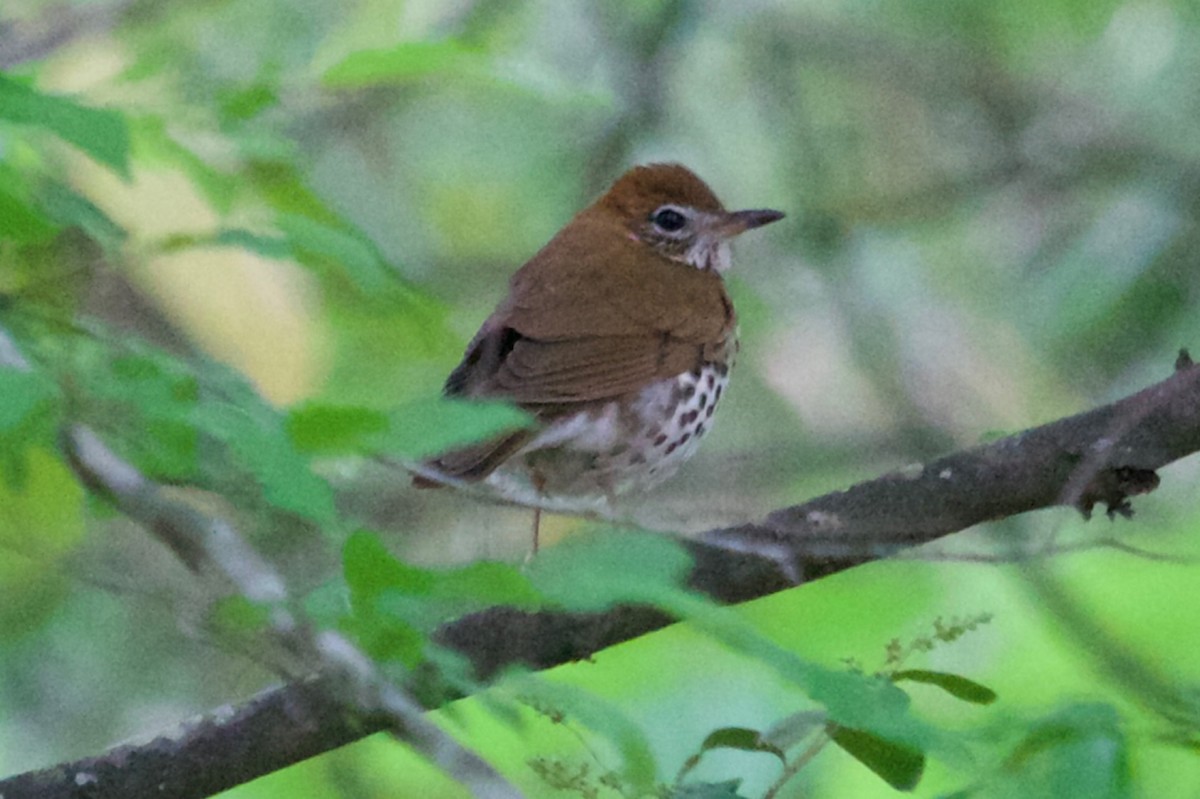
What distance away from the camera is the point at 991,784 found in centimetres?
177

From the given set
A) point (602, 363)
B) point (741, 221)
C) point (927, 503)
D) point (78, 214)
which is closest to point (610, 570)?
point (78, 214)

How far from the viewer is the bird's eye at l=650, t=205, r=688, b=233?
16.1ft

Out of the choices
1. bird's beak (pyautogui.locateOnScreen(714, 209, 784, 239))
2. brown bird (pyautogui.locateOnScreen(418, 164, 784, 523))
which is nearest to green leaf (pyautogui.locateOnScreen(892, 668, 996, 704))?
brown bird (pyautogui.locateOnScreen(418, 164, 784, 523))

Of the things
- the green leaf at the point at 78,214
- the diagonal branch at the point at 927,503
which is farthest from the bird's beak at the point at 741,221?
the green leaf at the point at 78,214

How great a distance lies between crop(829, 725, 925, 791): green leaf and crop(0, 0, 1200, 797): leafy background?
97 cm

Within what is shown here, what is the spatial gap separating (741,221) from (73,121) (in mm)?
3292

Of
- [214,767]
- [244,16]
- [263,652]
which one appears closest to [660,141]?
[244,16]

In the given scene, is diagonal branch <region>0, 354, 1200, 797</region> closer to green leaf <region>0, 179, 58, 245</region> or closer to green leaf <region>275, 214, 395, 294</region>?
green leaf <region>275, 214, 395, 294</region>

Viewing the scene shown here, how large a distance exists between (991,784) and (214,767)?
4.44 feet

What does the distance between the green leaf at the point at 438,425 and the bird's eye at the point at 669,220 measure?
341cm

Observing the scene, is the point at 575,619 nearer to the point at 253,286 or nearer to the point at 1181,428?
the point at 1181,428

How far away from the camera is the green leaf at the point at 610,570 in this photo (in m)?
1.46

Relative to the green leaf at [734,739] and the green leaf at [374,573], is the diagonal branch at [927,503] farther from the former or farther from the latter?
the green leaf at [374,573]

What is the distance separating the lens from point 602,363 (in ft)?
13.4
